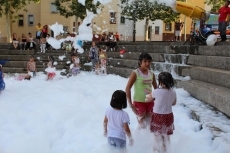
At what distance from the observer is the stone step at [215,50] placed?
9250 millimetres

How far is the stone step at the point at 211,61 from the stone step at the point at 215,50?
18.5 inches

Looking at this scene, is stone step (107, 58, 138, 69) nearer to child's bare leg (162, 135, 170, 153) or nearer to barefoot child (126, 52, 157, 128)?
barefoot child (126, 52, 157, 128)

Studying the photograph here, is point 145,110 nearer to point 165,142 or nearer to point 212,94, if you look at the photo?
point 165,142

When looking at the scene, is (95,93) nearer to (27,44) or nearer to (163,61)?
(163,61)

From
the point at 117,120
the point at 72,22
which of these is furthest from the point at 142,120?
the point at 72,22

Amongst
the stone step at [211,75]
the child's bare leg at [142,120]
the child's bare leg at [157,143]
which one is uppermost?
the stone step at [211,75]

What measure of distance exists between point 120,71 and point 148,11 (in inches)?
801

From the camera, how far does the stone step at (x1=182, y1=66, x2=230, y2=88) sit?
6923mm

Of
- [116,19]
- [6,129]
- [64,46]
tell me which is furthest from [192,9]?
[116,19]

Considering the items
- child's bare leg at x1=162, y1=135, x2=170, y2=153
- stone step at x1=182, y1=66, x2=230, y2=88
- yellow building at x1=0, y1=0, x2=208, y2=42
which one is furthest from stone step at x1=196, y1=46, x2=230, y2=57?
yellow building at x1=0, y1=0, x2=208, y2=42

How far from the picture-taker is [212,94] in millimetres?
6270

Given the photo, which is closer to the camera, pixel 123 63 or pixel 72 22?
pixel 123 63

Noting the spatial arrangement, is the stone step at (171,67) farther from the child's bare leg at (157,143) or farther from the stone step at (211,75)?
the child's bare leg at (157,143)

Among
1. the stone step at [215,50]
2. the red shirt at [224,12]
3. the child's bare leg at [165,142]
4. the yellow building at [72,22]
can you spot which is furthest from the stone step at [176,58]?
the yellow building at [72,22]
